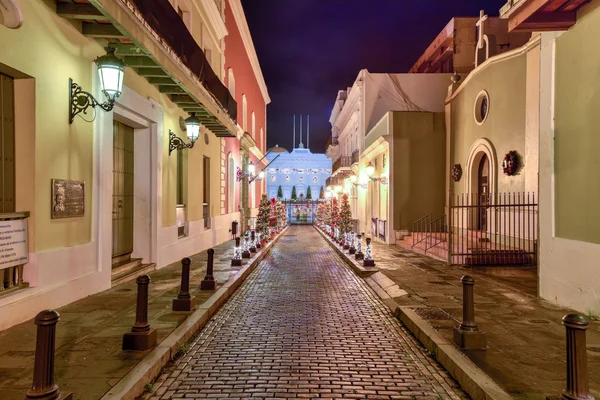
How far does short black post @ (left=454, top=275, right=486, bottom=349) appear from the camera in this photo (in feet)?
16.6

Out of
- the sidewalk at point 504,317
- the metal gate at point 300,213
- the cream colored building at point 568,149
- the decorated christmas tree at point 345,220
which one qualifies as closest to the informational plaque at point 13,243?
the sidewalk at point 504,317

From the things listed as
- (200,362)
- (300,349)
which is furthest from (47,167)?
(300,349)

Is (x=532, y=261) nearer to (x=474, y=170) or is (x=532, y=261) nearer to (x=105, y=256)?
(x=474, y=170)

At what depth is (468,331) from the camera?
5105 mm

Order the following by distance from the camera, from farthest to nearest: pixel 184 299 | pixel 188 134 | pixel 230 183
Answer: pixel 230 183, pixel 188 134, pixel 184 299

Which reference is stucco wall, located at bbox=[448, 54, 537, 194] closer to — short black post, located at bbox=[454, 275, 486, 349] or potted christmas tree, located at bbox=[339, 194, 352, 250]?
potted christmas tree, located at bbox=[339, 194, 352, 250]

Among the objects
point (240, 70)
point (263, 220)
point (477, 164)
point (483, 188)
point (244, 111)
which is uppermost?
point (240, 70)

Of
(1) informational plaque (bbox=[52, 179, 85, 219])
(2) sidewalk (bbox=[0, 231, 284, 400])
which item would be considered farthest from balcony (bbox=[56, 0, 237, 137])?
(2) sidewalk (bbox=[0, 231, 284, 400])

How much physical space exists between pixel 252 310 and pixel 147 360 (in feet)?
10.3

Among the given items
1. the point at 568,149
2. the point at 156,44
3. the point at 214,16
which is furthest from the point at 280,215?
the point at 568,149

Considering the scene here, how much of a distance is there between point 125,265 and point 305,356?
20.7 ft

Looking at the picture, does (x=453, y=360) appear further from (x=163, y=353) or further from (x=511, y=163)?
(x=511, y=163)

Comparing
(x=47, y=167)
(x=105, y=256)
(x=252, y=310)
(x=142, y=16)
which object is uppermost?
(x=142, y=16)

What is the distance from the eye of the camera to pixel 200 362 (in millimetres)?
5043
